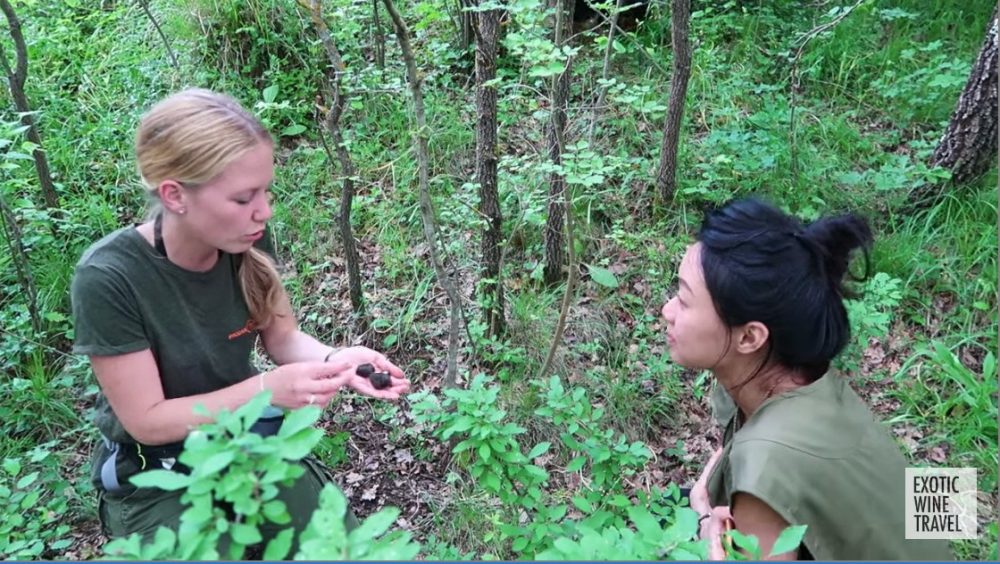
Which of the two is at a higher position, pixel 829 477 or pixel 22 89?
pixel 22 89

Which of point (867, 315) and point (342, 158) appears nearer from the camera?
point (867, 315)

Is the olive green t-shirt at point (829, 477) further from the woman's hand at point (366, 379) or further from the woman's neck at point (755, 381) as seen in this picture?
the woman's hand at point (366, 379)

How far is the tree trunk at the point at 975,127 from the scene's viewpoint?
4.09m

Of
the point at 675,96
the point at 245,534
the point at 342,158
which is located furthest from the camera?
the point at 675,96

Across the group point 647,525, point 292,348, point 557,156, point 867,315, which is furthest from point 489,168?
point 647,525

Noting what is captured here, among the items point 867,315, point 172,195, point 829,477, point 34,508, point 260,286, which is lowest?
point 34,508

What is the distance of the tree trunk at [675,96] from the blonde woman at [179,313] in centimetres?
289

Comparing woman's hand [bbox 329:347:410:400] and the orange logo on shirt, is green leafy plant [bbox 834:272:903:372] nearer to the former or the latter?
woman's hand [bbox 329:347:410:400]

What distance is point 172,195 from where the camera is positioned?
1956 millimetres

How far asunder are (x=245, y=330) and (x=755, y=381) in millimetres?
1565

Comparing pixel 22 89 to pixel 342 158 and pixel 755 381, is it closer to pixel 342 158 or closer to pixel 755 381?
pixel 342 158

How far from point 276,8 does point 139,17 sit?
1440 mm

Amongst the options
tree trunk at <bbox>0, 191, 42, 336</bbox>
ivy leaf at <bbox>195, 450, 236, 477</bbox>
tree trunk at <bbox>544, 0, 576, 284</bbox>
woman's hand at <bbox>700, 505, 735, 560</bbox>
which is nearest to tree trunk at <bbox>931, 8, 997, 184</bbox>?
tree trunk at <bbox>544, 0, 576, 284</bbox>

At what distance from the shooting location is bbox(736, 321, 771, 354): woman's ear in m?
1.94
